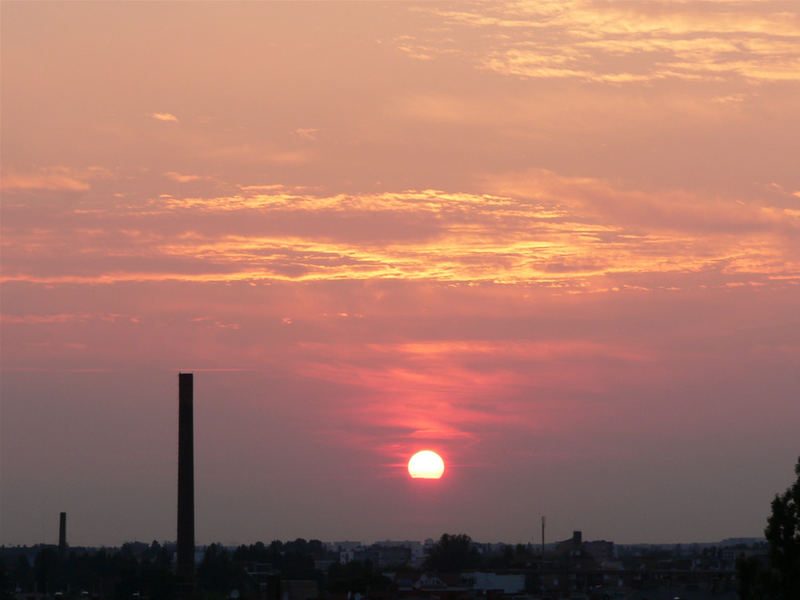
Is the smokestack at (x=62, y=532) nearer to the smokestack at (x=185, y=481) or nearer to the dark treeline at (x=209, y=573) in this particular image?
the dark treeline at (x=209, y=573)

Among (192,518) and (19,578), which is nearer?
(192,518)

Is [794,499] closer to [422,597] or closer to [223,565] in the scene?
[422,597]

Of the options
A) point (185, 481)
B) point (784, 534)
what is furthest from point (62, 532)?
Answer: point (784, 534)

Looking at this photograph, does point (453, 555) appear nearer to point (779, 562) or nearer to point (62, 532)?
point (62, 532)

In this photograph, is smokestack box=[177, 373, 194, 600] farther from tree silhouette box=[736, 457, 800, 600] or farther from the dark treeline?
tree silhouette box=[736, 457, 800, 600]

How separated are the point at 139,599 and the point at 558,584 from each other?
4224 cm

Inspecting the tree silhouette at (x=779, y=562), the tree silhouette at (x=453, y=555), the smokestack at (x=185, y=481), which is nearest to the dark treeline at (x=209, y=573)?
the tree silhouette at (x=453, y=555)

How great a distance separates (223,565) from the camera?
148 meters

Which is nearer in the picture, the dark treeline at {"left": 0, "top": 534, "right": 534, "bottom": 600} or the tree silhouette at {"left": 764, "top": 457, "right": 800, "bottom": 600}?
the tree silhouette at {"left": 764, "top": 457, "right": 800, "bottom": 600}

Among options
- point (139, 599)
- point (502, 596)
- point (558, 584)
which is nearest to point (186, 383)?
point (139, 599)

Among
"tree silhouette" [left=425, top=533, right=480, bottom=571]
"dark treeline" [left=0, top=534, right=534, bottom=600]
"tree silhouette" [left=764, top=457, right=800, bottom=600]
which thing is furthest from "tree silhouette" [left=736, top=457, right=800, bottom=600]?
"tree silhouette" [left=425, top=533, right=480, bottom=571]

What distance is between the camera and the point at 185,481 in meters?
95.0

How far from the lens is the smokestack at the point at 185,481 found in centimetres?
9471

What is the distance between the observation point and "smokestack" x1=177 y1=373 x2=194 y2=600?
9471cm
